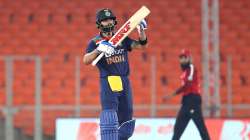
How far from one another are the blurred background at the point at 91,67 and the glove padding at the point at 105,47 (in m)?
6.41

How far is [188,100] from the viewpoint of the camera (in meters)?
12.7

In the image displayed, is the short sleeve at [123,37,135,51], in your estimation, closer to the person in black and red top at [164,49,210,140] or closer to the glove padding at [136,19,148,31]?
the glove padding at [136,19,148,31]

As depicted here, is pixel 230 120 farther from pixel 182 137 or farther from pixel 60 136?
pixel 60 136

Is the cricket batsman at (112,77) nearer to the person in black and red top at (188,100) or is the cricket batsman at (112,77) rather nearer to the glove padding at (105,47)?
the glove padding at (105,47)

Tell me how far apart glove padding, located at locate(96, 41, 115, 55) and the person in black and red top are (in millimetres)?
4646

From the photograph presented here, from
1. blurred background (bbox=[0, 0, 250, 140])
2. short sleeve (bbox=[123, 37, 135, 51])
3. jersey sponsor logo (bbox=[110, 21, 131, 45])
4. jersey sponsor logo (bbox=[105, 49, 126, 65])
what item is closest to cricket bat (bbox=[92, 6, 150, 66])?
jersey sponsor logo (bbox=[110, 21, 131, 45])

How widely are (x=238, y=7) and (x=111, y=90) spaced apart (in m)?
11.7

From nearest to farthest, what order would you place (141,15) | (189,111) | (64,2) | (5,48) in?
(141,15), (189,111), (5,48), (64,2)

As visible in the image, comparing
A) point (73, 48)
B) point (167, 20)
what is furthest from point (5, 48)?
point (167, 20)

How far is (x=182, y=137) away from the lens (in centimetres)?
1308

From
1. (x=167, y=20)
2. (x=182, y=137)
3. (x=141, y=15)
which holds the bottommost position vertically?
(x=182, y=137)

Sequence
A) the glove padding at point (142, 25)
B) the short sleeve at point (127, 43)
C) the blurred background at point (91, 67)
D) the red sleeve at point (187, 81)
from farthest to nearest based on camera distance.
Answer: the blurred background at point (91, 67)
the red sleeve at point (187, 81)
the short sleeve at point (127, 43)
the glove padding at point (142, 25)

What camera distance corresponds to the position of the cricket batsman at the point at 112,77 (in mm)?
8219

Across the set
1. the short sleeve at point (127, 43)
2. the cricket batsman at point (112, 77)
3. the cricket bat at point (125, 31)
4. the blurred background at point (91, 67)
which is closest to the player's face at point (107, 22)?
the cricket batsman at point (112, 77)
